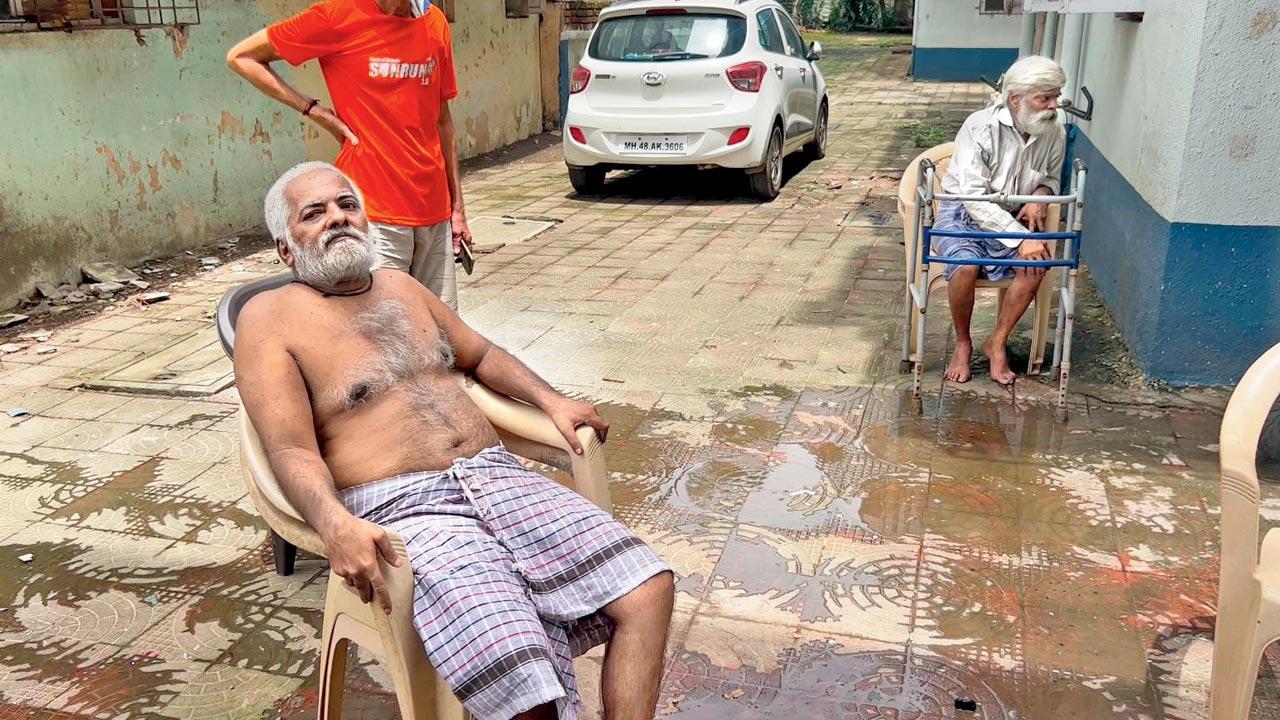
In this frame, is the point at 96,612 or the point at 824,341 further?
the point at 824,341

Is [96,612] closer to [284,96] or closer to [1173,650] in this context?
[284,96]

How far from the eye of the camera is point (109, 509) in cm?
372

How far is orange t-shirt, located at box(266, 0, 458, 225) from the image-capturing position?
12.5 feet

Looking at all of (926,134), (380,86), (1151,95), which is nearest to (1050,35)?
(926,134)

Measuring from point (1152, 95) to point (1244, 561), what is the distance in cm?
346

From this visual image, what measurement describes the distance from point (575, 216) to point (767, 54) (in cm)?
225

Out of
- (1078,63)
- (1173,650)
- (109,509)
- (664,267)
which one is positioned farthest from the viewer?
(1078,63)

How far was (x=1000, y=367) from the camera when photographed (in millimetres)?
4820

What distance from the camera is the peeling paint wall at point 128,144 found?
608cm

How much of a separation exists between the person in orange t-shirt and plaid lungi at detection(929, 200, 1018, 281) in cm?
226

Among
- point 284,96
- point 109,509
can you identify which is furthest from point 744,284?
Result: point 109,509

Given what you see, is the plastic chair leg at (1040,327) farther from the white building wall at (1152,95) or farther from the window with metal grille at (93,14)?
the window with metal grille at (93,14)

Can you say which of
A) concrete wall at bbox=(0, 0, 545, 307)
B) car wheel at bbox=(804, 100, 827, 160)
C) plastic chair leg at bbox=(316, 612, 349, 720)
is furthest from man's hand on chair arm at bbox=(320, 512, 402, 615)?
car wheel at bbox=(804, 100, 827, 160)

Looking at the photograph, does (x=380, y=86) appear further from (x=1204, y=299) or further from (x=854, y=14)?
(x=854, y=14)
